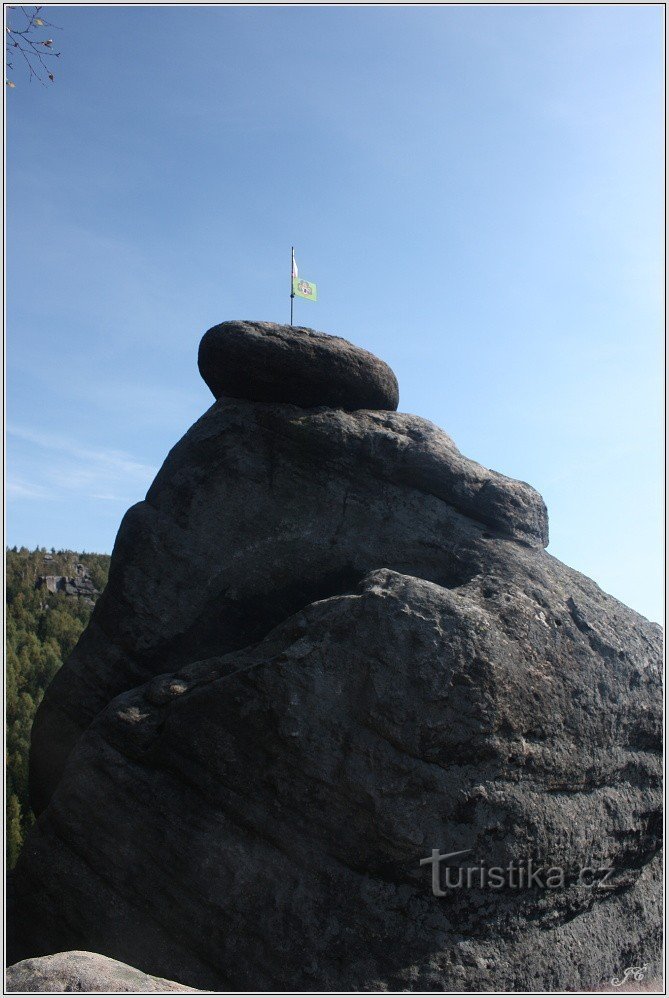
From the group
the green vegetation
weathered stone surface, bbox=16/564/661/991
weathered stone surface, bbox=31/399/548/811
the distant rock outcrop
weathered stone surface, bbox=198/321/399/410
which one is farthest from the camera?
the distant rock outcrop

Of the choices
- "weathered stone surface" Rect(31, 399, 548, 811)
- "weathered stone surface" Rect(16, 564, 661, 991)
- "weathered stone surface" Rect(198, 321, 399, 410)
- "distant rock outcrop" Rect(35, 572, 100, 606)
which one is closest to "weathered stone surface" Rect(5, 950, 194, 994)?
"weathered stone surface" Rect(16, 564, 661, 991)

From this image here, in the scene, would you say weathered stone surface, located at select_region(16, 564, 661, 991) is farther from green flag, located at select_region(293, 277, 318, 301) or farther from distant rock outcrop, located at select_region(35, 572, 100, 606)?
distant rock outcrop, located at select_region(35, 572, 100, 606)

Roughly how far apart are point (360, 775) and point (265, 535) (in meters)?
3.67

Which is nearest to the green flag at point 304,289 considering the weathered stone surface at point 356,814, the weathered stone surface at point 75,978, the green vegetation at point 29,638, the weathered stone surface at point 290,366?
the weathered stone surface at point 290,366

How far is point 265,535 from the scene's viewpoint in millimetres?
11172

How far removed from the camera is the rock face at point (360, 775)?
328 inches

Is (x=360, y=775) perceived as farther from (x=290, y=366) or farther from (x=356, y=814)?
(x=290, y=366)

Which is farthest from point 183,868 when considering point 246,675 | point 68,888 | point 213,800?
point 246,675

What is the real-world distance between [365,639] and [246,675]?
1326 millimetres

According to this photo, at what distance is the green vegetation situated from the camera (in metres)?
54.8

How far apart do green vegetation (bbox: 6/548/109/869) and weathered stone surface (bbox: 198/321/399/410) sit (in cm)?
3625

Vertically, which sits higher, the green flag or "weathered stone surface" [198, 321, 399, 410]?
the green flag

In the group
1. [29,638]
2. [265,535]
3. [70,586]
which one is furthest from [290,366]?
[70,586]

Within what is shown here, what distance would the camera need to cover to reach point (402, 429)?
38.7 ft
